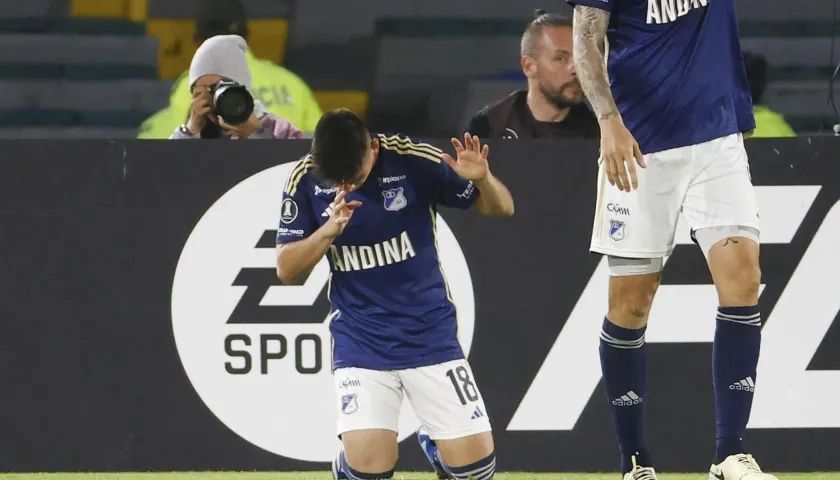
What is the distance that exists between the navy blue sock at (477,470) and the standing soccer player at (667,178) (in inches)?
19.8

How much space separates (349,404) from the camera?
4246 millimetres

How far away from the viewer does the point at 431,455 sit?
460 centimetres

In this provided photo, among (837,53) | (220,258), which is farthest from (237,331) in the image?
(837,53)

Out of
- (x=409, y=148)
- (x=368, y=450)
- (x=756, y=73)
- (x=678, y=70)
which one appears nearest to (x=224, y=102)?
(x=409, y=148)

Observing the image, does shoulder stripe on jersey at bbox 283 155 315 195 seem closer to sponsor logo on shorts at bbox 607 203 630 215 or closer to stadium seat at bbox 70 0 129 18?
sponsor logo on shorts at bbox 607 203 630 215

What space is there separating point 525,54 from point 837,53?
1.23 m

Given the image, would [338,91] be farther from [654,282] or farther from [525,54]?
[654,282]

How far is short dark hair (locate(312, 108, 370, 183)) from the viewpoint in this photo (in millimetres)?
3984

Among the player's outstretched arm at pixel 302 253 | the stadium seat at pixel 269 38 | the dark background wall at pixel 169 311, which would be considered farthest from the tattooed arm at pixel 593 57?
the stadium seat at pixel 269 38

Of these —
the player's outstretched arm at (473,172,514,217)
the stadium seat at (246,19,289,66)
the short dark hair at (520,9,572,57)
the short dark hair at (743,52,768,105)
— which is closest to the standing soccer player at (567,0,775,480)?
the player's outstretched arm at (473,172,514,217)

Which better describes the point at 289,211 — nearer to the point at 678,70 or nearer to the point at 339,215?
the point at 339,215

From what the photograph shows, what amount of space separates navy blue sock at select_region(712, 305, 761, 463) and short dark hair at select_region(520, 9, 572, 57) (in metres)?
1.85

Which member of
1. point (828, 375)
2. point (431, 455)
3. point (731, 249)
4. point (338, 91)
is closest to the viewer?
point (731, 249)

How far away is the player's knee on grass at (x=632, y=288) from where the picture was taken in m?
3.94
